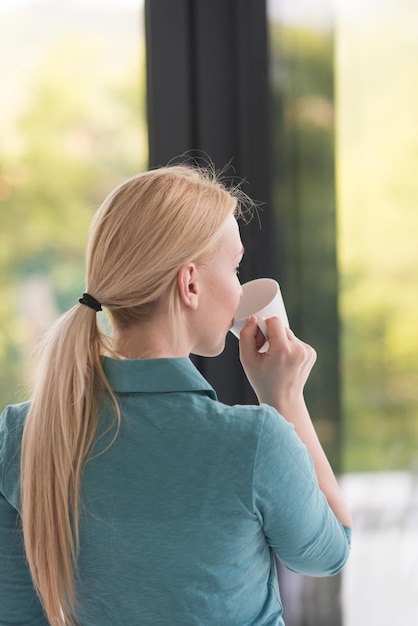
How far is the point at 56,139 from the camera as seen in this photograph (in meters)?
1.96

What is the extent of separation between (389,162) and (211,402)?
74 cm

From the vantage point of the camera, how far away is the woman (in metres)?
0.99

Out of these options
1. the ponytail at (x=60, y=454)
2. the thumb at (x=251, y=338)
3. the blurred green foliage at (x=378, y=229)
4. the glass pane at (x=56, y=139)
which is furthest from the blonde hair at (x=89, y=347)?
the glass pane at (x=56, y=139)

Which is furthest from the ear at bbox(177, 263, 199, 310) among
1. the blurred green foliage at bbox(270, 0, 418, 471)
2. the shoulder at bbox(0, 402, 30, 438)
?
the blurred green foliage at bbox(270, 0, 418, 471)

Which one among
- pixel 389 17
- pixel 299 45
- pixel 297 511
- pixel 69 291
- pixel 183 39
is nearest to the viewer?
pixel 297 511

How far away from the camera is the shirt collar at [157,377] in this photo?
3.41 ft

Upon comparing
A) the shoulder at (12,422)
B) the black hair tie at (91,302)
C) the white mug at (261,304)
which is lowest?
the shoulder at (12,422)

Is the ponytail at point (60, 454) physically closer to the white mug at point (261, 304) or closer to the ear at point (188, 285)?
the ear at point (188, 285)

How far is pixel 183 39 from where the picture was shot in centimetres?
186

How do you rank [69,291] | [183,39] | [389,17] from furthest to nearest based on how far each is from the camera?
[69,291], [183,39], [389,17]

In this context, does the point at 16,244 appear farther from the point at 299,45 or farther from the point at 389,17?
the point at 389,17

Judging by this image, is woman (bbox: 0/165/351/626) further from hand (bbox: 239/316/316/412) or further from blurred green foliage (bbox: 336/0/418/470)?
blurred green foliage (bbox: 336/0/418/470)

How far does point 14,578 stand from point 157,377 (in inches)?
15.5

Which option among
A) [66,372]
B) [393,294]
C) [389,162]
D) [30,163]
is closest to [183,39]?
[30,163]
